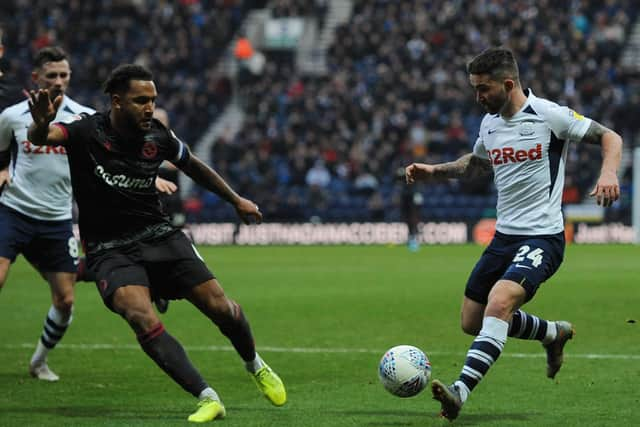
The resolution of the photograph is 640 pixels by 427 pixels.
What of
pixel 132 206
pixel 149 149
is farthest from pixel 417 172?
pixel 132 206

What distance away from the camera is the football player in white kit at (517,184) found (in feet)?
23.6

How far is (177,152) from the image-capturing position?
7473 millimetres

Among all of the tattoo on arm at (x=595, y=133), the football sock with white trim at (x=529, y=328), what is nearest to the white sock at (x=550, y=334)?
the football sock with white trim at (x=529, y=328)

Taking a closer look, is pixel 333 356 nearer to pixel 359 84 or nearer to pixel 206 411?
pixel 206 411

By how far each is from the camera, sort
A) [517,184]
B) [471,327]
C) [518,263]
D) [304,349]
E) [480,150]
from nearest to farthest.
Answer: [518,263], [517,184], [471,327], [480,150], [304,349]

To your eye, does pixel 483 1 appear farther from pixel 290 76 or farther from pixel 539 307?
pixel 539 307

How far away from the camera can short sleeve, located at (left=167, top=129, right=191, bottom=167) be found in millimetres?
7449

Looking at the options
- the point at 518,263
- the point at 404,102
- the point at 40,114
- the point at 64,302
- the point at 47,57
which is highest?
the point at 40,114

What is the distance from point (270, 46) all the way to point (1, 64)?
30118mm

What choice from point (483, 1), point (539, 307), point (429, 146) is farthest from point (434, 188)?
point (539, 307)

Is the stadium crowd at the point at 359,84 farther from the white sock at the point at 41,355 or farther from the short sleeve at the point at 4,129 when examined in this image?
the short sleeve at the point at 4,129

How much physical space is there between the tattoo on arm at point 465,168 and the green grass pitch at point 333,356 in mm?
1508

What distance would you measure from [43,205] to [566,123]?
4.05m

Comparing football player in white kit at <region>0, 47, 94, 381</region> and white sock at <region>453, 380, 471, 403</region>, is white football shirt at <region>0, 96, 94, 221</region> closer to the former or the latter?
football player in white kit at <region>0, 47, 94, 381</region>
